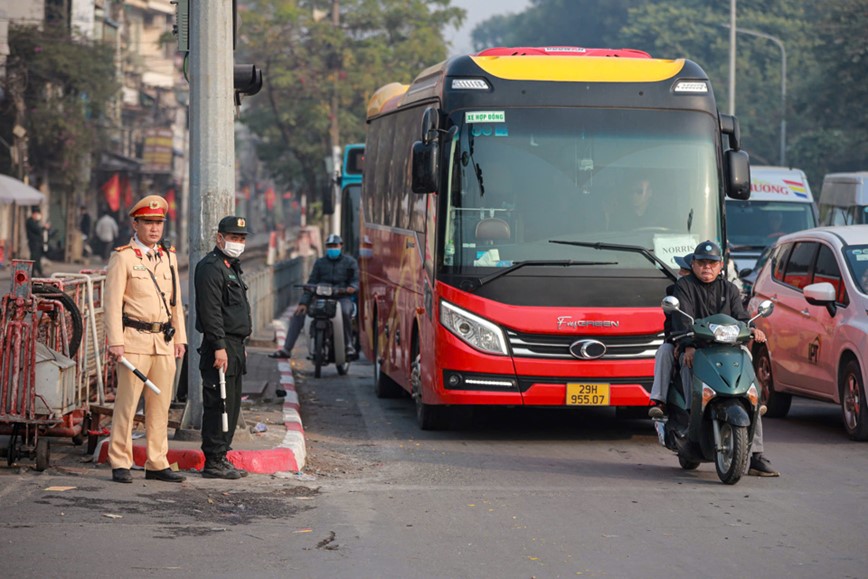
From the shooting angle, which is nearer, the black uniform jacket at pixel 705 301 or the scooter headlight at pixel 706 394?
the scooter headlight at pixel 706 394

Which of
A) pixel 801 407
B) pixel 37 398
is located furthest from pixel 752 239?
pixel 37 398

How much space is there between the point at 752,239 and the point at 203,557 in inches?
718

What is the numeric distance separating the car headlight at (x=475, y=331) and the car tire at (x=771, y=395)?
12.0ft

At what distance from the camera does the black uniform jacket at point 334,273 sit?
18312 mm

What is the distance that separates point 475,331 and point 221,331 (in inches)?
108

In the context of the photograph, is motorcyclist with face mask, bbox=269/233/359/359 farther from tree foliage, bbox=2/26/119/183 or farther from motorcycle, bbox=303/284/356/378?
tree foliage, bbox=2/26/119/183

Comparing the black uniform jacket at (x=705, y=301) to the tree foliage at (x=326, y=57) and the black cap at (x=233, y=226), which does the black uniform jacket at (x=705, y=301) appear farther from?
the tree foliage at (x=326, y=57)

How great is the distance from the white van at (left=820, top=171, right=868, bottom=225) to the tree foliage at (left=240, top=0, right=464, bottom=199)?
2652 cm

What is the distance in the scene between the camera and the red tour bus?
11742mm

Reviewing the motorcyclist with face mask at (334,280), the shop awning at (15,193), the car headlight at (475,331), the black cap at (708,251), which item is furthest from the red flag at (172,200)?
the black cap at (708,251)

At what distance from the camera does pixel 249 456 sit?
1022 centimetres

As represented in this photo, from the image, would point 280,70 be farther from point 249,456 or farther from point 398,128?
point 249,456

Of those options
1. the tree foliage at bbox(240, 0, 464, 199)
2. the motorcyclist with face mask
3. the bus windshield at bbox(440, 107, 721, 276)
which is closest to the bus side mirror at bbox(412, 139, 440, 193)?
the bus windshield at bbox(440, 107, 721, 276)

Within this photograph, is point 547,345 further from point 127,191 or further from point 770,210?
point 127,191
